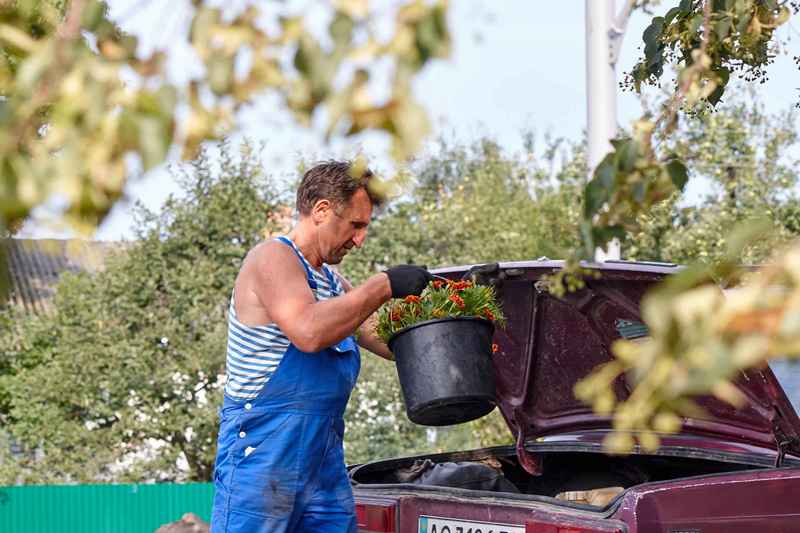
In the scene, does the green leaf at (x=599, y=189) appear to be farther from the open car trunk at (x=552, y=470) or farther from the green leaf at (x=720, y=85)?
the open car trunk at (x=552, y=470)

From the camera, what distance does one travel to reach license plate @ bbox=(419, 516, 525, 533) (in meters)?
4.09

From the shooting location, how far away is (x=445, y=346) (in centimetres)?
Answer: 456

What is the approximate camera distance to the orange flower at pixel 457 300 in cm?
461

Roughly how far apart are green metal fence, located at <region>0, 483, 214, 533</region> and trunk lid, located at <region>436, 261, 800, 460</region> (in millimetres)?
9274

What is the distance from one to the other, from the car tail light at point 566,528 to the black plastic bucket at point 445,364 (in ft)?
2.37

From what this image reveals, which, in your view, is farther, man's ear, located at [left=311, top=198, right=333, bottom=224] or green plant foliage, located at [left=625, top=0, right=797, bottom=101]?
man's ear, located at [left=311, top=198, right=333, bottom=224]

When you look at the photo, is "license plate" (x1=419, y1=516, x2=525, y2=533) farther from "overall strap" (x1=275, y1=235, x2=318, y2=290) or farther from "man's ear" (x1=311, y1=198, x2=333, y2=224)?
"man's ear" (x1=311, y1=198, x2=333, y2=224)

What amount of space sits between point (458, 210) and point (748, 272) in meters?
16.3

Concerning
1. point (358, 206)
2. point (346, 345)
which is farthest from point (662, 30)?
point (346, 345)

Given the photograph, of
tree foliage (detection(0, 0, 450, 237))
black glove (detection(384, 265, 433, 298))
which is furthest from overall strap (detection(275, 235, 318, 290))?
tree foliage (detection(0, 0, 450, 237))

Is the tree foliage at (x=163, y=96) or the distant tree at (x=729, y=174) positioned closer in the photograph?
the tree foliage at (x=163, y=96)

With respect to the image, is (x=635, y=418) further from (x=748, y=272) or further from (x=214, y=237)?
(x=214, y=237)

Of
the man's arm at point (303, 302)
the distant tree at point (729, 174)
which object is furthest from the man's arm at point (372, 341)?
the distant tree at point (729, 174)

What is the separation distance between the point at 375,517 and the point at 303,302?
0.95 m
